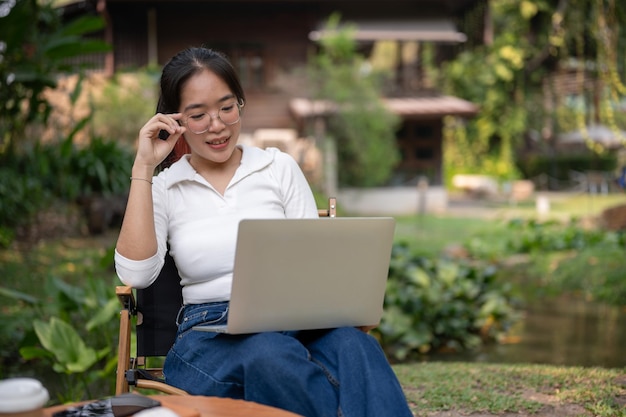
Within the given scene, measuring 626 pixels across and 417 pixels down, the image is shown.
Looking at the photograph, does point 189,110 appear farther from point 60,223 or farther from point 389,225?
point 60,223

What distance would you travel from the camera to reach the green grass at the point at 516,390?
2.77 m

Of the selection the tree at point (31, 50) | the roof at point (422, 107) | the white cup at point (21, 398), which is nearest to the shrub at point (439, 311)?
the tree at point (31, 50)

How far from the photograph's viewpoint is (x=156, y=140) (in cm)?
217

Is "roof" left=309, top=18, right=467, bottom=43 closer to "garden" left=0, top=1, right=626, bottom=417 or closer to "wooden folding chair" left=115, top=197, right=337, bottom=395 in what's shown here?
"garden" left=0, top=1, right=626, bottom=417

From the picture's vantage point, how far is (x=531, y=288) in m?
7.75

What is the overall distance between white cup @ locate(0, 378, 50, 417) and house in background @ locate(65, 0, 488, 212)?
1517 centimetres

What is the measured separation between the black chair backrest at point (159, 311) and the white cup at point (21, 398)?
39.5 inches

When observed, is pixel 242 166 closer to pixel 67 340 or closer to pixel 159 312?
pixel 159 312

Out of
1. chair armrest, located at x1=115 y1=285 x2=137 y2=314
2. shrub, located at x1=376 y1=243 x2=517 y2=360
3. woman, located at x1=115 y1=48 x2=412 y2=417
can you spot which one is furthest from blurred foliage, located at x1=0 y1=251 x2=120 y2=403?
shrub, located at x1=376 y1=243 x2=517 y2=360

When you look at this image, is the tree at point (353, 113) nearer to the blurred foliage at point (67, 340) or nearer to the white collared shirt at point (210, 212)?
the blurred foliage at point (67, 340)

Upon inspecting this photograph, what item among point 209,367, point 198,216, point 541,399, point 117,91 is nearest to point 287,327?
point 209,367

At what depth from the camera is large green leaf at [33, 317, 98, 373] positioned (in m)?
3.44

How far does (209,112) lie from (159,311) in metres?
0.62

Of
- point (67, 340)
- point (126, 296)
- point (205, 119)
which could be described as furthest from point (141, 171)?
point (67, 340)
